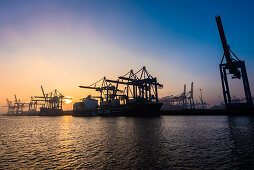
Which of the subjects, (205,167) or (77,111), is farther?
(77,111)

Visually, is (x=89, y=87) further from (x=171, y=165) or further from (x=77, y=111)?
(x=171, y=165)

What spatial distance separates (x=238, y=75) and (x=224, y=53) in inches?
316

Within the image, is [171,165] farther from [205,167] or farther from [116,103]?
[116,103]

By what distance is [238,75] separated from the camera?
43531mm

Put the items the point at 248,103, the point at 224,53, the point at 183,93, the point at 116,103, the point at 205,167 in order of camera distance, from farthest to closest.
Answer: the point at 183,93
the point at 116,103
the point at 224,53
the point at 248,103
the point at 205,167

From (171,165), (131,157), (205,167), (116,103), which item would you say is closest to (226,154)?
(205,167)

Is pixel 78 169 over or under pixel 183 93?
under

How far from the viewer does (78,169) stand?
6062 mm

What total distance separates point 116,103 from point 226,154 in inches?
2649

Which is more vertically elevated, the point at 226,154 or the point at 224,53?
the point at 224,53

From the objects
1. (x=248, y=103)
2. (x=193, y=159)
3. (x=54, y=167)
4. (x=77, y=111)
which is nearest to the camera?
(x=54, y=167)

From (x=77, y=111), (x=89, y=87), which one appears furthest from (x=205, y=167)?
(x=77, y=111)

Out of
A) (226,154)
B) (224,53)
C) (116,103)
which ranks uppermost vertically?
(224,53)

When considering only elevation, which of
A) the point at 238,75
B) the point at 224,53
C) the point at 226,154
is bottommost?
the point at 226,154
